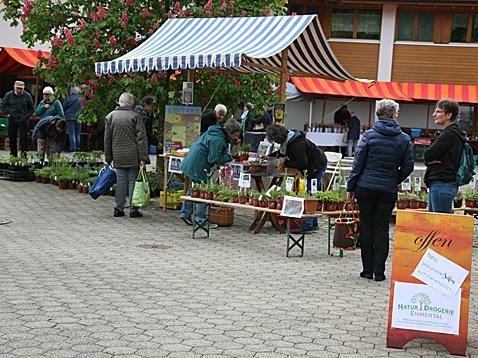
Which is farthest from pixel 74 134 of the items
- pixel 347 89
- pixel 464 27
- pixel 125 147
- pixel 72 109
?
pixel 464 27

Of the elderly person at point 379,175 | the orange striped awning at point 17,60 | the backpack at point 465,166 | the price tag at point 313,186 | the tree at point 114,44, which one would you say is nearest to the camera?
the elderly person at point 379,175

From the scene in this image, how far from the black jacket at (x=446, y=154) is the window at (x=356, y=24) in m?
27.0

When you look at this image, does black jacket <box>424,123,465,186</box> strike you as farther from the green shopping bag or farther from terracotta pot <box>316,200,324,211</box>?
the green shopping bag

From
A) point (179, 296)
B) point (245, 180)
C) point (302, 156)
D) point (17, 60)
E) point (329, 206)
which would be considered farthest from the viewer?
point (17, 60)

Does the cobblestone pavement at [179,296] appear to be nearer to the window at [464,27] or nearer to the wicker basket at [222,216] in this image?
the wicker basket at [222,216]

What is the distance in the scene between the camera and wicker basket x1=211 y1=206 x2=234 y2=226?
13.2m


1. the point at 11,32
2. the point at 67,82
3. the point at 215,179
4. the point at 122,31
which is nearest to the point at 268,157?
the point at 215,179

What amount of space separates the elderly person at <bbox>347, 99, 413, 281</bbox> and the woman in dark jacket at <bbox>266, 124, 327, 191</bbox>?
3136mm

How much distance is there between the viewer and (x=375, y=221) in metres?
9.29

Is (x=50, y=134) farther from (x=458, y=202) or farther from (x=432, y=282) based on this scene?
(x=432, y=282)

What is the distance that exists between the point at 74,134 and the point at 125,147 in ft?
35.7

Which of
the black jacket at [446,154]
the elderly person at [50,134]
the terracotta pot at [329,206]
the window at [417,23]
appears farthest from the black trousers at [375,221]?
the window at [417,23]

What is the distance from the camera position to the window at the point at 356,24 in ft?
118

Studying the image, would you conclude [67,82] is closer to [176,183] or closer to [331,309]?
[176,183]
